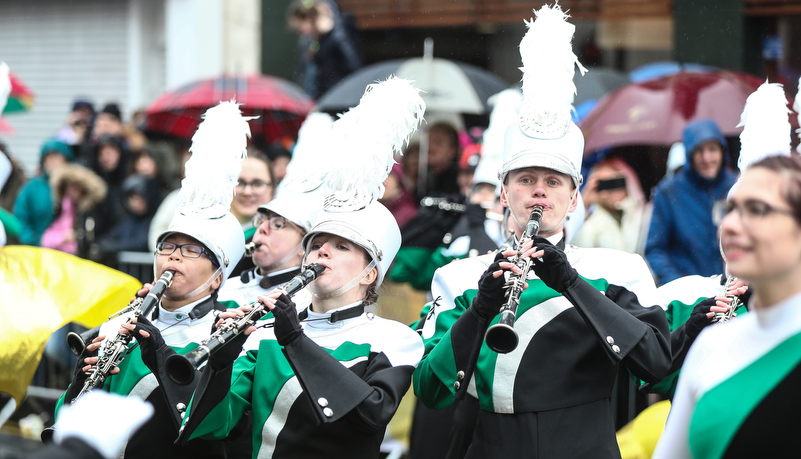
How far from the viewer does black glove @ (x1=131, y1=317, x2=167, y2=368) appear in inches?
146

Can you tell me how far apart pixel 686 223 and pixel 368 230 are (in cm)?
282

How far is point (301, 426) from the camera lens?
363cm

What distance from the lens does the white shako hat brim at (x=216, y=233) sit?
14.1 ft

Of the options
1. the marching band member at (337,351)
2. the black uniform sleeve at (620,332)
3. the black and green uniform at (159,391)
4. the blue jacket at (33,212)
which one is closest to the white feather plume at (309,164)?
the marching band member at (337,351)

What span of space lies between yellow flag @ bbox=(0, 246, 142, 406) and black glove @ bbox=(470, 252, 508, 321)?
257 cm

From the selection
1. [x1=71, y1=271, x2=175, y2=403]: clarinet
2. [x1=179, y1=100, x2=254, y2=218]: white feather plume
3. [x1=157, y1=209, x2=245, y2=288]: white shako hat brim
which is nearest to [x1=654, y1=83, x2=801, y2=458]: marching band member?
[x1=71, y1=271, x2=175, y2=403]: clarinet

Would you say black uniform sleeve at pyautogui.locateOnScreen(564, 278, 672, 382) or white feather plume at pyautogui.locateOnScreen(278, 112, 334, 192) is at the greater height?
white feather plume at pyautogui.locateOnScreen(278, 112, 334, 192)

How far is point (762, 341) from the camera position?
2.54 m

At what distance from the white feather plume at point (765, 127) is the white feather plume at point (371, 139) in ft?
4.80

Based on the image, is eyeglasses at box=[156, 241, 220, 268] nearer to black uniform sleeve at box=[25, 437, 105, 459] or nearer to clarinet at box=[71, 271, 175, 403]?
clarinet at box=[71, 271, 175, 403]

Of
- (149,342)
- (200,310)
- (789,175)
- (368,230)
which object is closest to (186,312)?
(200,310)

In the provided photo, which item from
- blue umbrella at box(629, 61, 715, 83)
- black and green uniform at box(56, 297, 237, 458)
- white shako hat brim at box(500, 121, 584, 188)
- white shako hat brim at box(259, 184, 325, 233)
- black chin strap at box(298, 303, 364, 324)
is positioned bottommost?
black and green uniform at box(56, 297, 237, 458)

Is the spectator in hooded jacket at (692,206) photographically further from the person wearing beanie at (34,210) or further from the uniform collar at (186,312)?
the person wearing beanie at (34,210)

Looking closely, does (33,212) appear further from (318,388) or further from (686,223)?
(318,388)
